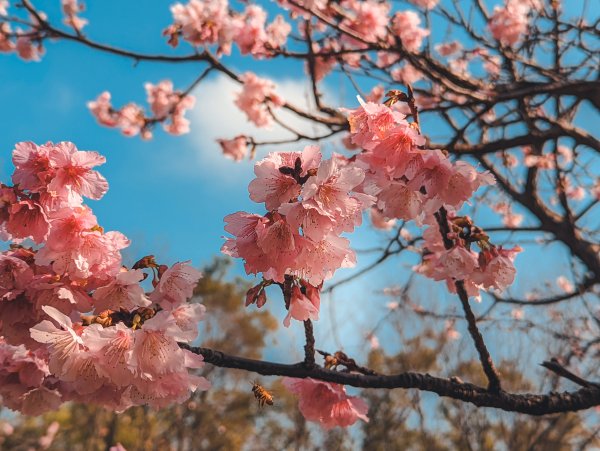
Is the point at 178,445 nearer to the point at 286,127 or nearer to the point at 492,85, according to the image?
the point at 286,127

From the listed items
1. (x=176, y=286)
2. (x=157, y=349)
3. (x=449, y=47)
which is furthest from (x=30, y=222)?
(x=449, y=47)

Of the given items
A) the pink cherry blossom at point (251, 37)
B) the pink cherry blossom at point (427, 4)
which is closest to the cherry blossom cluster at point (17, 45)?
the pink cherry blossom at point (251, 37)

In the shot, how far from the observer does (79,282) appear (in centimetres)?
139

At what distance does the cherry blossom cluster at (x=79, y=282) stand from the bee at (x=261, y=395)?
158 mm

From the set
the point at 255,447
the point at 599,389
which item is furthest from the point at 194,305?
the point at 255,447

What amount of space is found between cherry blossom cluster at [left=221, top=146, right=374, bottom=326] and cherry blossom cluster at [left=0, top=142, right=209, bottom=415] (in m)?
0.31

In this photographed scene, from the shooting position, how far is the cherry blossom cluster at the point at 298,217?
107 cm

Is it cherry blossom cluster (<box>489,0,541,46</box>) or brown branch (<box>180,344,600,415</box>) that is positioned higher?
cherry blossom cluster (<box>489,0,541,46</box>)

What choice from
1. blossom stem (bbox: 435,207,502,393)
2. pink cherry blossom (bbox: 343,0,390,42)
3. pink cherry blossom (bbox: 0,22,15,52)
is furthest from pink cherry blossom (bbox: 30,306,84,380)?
pink cherry blossom (bbox: 0,22,15,52)

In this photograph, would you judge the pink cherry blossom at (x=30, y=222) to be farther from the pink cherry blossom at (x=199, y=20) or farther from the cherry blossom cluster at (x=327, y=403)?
the pink cherry blossom at (x=199, y=20)

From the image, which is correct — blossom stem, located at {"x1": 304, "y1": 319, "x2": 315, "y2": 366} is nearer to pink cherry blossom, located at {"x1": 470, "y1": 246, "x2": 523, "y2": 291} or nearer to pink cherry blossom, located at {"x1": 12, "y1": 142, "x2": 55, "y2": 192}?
pink cherry blossom, located at {"x1": 470, "y1": 246, "x2": 523, "y2": 291}

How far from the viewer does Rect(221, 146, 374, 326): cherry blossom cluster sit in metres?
1.07

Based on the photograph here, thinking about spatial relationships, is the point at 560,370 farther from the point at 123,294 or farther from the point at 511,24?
the point at 511,24

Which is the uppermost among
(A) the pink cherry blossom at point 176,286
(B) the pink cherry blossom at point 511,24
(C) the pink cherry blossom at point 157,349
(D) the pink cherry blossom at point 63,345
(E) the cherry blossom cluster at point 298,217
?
(B) the pink cherry blossom at point 511,24
